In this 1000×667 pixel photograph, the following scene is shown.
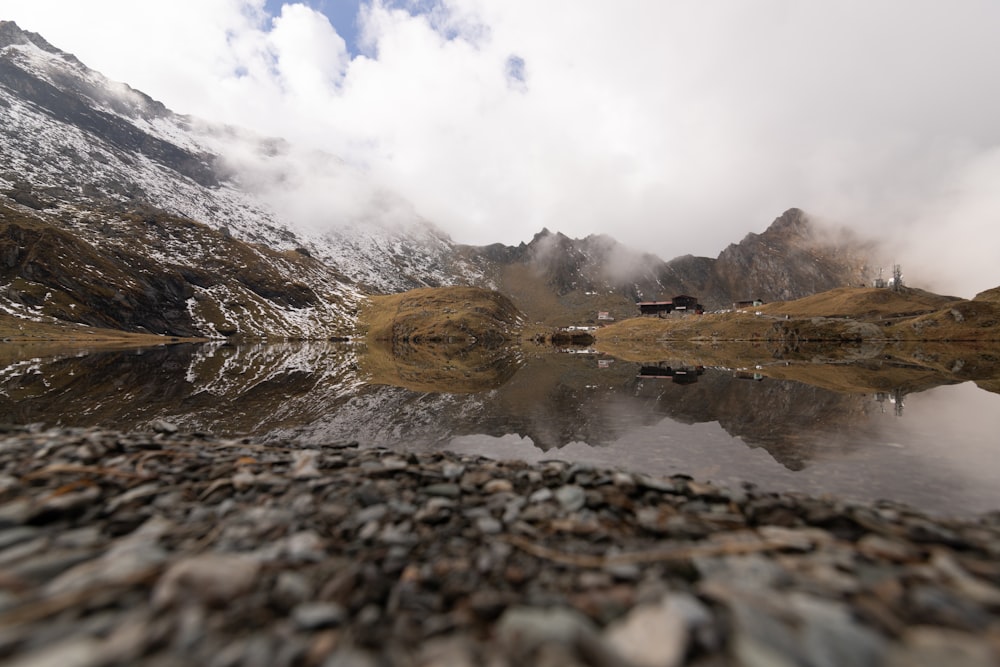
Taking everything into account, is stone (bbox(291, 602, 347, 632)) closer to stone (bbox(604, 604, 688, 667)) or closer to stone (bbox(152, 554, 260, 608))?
stone (bbox(152, 554, 260, 608))

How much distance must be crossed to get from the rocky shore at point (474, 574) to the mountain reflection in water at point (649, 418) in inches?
204

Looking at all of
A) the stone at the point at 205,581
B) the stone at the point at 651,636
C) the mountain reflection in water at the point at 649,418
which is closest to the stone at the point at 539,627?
the stone at the point at 651,636

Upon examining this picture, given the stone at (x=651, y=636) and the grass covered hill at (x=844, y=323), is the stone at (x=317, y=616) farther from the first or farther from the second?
the grass covered hill at (x=844, y=323)

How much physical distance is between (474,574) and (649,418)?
18116 mm

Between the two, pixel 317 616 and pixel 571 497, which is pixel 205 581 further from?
pixel 571 497

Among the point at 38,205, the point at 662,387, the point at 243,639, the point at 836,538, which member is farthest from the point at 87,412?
the point at 38,205

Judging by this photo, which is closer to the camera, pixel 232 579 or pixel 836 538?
pixel 232 579

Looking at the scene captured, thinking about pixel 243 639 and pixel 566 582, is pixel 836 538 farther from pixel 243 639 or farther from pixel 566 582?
pixel 243 639

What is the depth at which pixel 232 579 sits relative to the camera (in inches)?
196

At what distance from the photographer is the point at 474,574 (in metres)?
5.69

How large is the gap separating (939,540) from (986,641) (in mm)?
3063

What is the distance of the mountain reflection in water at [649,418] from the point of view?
13.0 meters

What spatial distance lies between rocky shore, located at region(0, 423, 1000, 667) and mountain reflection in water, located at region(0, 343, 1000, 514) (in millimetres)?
5194

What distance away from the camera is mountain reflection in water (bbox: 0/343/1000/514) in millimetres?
13047
